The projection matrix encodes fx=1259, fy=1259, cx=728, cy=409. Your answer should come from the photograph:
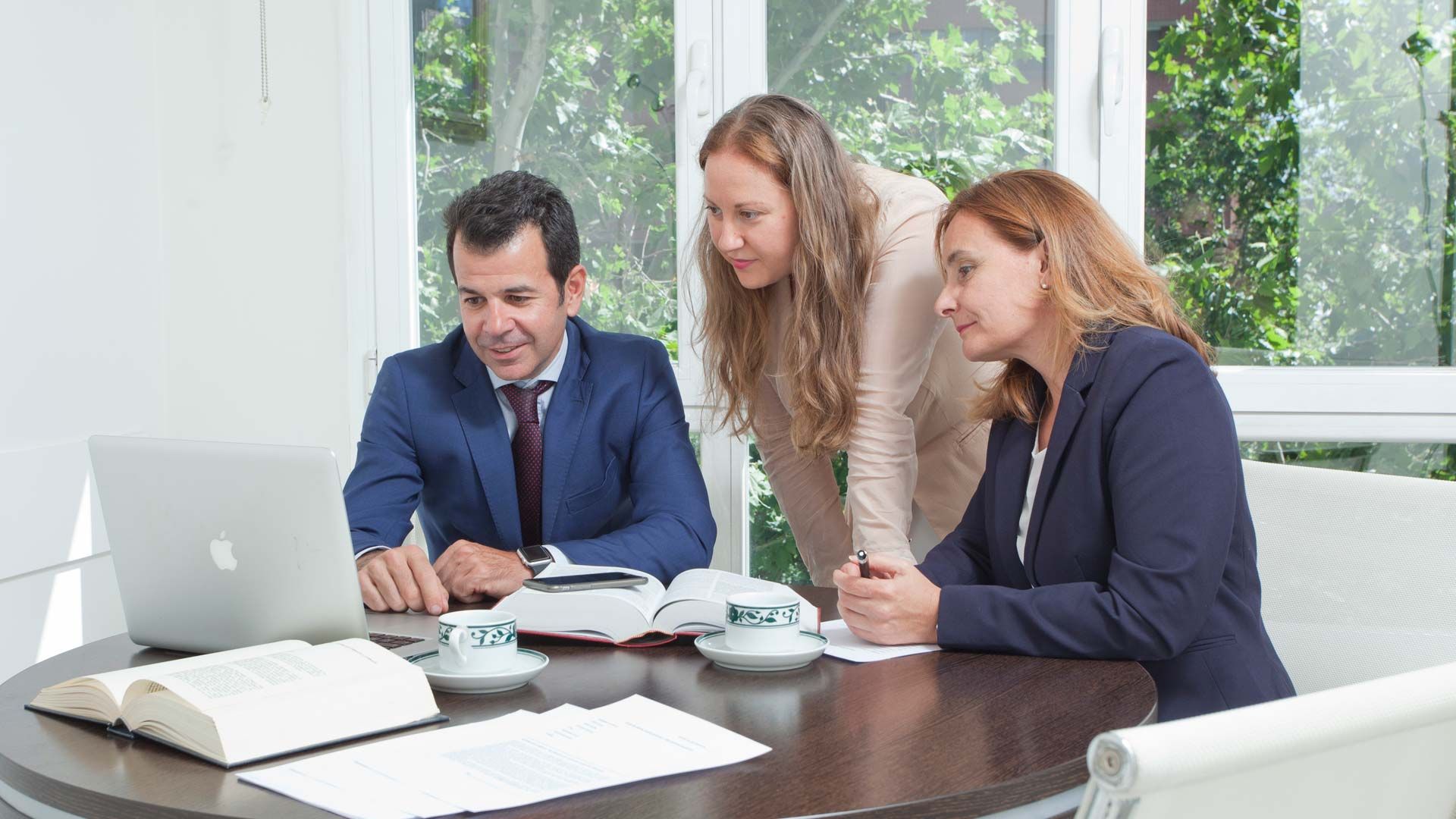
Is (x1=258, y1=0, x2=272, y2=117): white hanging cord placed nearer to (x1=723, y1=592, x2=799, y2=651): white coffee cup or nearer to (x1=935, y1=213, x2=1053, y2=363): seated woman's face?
(x1=935, y1=213, x2=1053, y2=363): seated woman's face

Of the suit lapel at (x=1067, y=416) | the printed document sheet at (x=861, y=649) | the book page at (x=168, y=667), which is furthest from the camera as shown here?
the suit lapel at (x=1067, y=416)

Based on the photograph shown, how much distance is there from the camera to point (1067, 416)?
1660 mm

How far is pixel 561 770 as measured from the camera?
1072 mm

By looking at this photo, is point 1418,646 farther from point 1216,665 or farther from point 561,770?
point 561,770

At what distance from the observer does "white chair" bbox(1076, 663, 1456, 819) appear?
644 millimetres

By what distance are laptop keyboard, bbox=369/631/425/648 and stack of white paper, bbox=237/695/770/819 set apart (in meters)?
0.37

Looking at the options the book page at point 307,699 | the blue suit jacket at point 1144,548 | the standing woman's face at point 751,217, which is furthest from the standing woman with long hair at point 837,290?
the book page at point 307,699

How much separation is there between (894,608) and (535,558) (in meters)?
0.60

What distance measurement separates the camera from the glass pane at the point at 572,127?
10.1ft

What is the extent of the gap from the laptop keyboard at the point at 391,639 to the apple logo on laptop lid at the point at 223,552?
0.66 ft

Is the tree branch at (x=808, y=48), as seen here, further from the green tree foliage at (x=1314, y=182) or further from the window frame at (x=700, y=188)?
the green tree foliage at (x=1314, y=182)

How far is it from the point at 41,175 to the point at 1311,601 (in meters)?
2.72

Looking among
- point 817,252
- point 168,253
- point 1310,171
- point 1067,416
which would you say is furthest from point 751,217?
point 168,253

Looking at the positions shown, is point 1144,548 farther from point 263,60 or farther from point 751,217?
point 263,60
